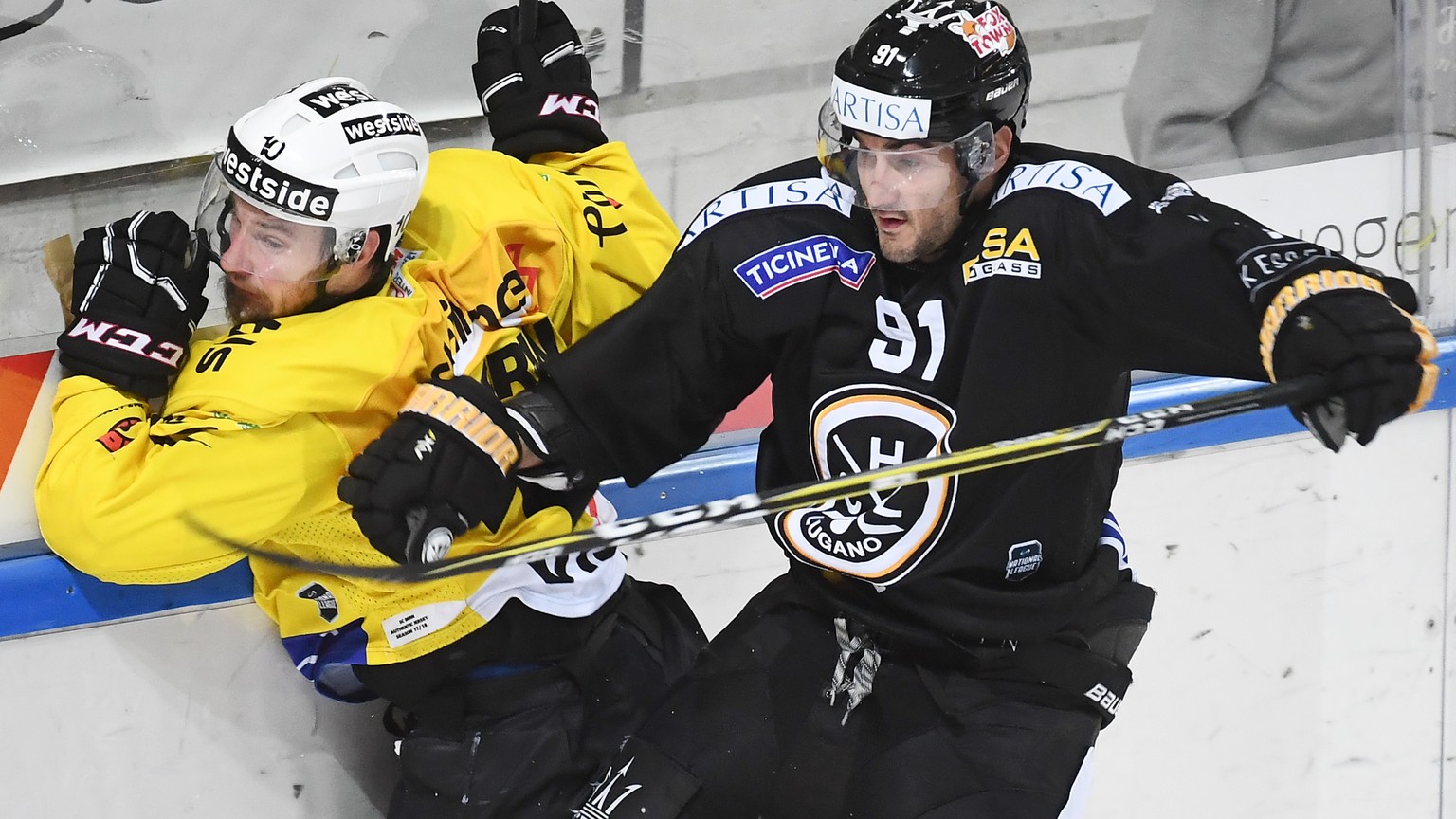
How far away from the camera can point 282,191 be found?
5.97 feet

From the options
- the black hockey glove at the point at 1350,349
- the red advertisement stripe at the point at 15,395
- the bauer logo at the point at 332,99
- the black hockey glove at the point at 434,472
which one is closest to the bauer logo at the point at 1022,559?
the black hockey glove at the point at 1350,349

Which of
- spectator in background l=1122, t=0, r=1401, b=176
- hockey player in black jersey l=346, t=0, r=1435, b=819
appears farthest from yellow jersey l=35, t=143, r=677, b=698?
spectator in background l=1122, t=0, r=1401, b=176

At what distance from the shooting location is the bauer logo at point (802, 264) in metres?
1.88

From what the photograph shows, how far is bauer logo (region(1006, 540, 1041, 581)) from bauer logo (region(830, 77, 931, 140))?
1.70 ft

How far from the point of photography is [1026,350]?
1805 mm

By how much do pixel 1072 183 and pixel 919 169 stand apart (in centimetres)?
18

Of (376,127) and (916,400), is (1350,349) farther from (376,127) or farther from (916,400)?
(376,127)

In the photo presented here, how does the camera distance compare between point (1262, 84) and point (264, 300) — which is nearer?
point (264, 300)

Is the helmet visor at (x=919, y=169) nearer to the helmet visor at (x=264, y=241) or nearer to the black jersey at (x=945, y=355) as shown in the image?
the black jersey at (x=945, y=355)

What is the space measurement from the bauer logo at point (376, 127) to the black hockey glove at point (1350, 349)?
1.06m

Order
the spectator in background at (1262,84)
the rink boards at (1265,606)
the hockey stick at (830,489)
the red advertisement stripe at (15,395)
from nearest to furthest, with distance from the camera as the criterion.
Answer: the hockey stick at (830,489) < the red advertisement stripe at (15,395) < the rink boards at (1265,606) < the spectator in background at (1262,84)

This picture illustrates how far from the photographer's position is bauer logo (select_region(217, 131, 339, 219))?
1.82 m

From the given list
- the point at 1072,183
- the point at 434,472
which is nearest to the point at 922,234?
the point at 1072,183

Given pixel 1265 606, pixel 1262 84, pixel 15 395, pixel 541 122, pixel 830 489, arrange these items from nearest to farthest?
pixel 830 489, pixel 15 395, pixel 541 122, pixel 1265 606, pixel 1262 84
